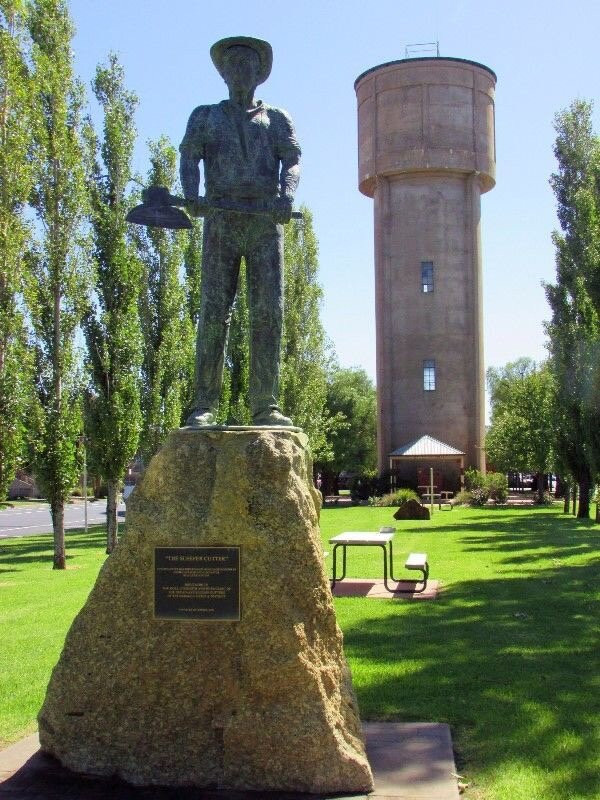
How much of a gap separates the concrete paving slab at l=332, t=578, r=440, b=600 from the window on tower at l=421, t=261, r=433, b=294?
1137 inches

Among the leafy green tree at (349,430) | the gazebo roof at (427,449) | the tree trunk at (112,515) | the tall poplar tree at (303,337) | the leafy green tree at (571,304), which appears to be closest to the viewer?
the tree trunk at (112,515)

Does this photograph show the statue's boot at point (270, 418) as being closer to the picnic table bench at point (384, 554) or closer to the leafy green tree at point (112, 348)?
the picnic table bench at point (384, 554)

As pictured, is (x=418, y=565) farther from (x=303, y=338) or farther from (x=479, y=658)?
(x=303, y=338)

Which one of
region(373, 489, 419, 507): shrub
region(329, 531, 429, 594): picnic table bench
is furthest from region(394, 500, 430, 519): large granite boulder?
region(329, 531, 429, 594): picnic table bench

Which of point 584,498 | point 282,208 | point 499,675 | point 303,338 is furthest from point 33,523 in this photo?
point 282,208

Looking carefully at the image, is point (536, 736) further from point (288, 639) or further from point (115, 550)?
point (115, 550)

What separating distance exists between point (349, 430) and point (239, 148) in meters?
42.0

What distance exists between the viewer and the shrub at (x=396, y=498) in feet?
118

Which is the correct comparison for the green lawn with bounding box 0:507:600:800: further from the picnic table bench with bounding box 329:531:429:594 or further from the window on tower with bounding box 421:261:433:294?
the window on tower with bounding box 421:261:433:294

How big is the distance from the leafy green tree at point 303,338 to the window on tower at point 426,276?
8.51 metres

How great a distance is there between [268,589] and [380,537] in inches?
296

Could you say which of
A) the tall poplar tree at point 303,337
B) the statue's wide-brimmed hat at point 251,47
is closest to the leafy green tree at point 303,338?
the tall poplar tree at point 303,337

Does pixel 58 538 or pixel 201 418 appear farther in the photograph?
pixel 58 538

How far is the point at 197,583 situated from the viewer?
15.9 ft
